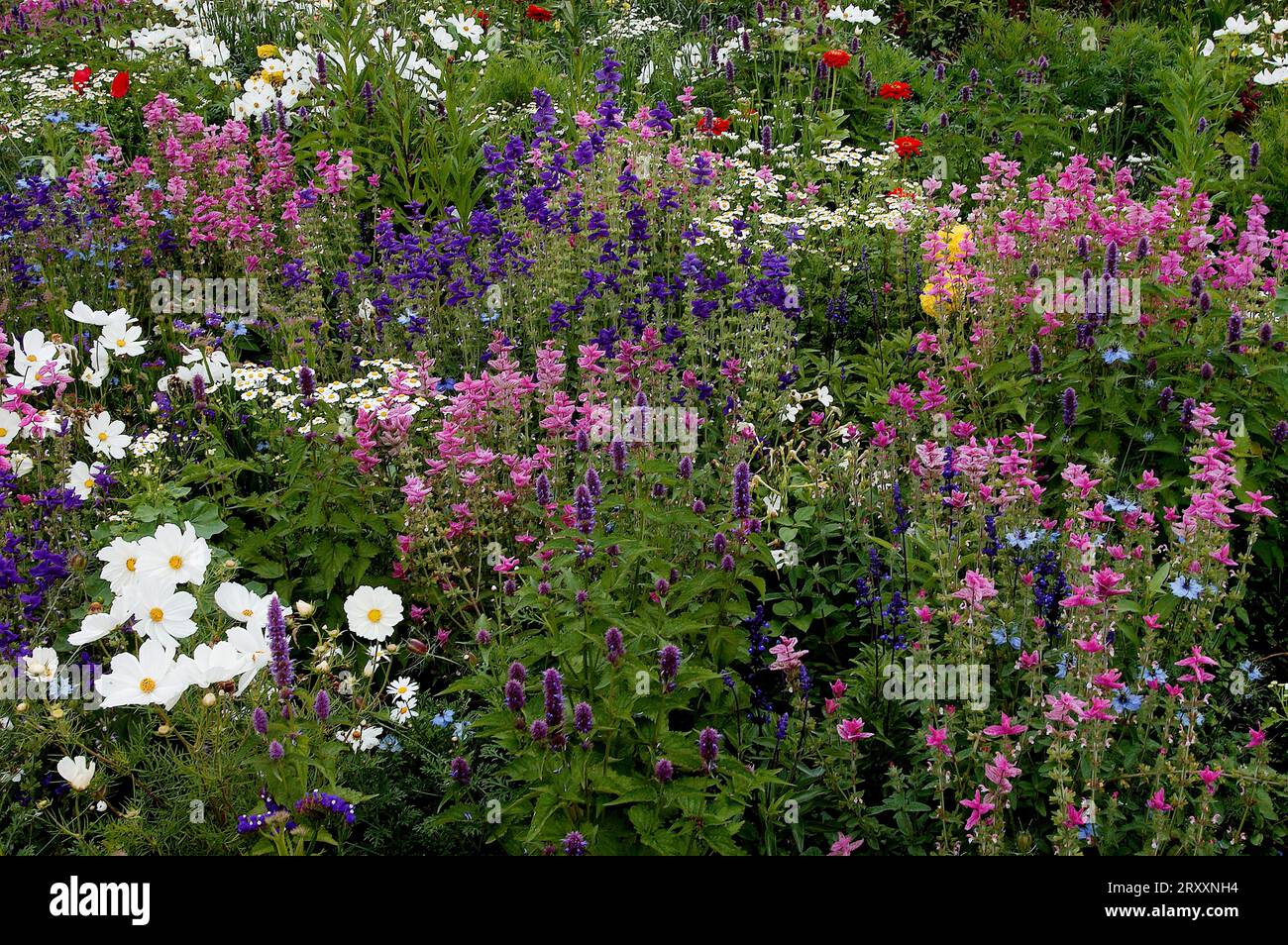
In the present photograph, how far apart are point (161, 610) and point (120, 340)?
227 cm

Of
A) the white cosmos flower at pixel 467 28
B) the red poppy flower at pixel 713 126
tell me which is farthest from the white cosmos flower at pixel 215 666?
the white cosmos flower at pixel 467 28

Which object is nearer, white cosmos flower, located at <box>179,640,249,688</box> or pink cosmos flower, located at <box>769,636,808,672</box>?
white cosmos flower, located at <box>179,640,249,688</box>

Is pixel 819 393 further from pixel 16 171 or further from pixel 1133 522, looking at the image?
pixel 16 171

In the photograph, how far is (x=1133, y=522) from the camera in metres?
3.43

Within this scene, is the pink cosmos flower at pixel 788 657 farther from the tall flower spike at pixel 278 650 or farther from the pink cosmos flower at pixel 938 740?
the tall flower spike at pixel 278 650

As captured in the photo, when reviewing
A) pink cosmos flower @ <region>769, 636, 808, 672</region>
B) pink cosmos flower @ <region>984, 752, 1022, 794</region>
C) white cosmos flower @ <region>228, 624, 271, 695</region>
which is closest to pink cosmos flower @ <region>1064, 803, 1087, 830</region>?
pink cosmos flower @ <region>984, 752, 1022, 794</region>

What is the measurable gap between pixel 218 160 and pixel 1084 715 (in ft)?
17.1

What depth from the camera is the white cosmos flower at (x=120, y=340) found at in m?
4.51

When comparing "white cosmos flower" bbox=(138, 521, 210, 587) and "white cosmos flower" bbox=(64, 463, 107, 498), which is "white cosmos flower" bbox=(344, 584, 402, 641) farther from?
"white cosmos flower" bbox=(64, 463, 107, 498)

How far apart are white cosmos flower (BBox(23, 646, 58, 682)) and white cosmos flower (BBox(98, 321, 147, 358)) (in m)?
1.65

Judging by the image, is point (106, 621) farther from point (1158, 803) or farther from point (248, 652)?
point (1158, 803)

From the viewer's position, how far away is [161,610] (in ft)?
9.08

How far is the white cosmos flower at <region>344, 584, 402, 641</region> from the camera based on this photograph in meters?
3.27
